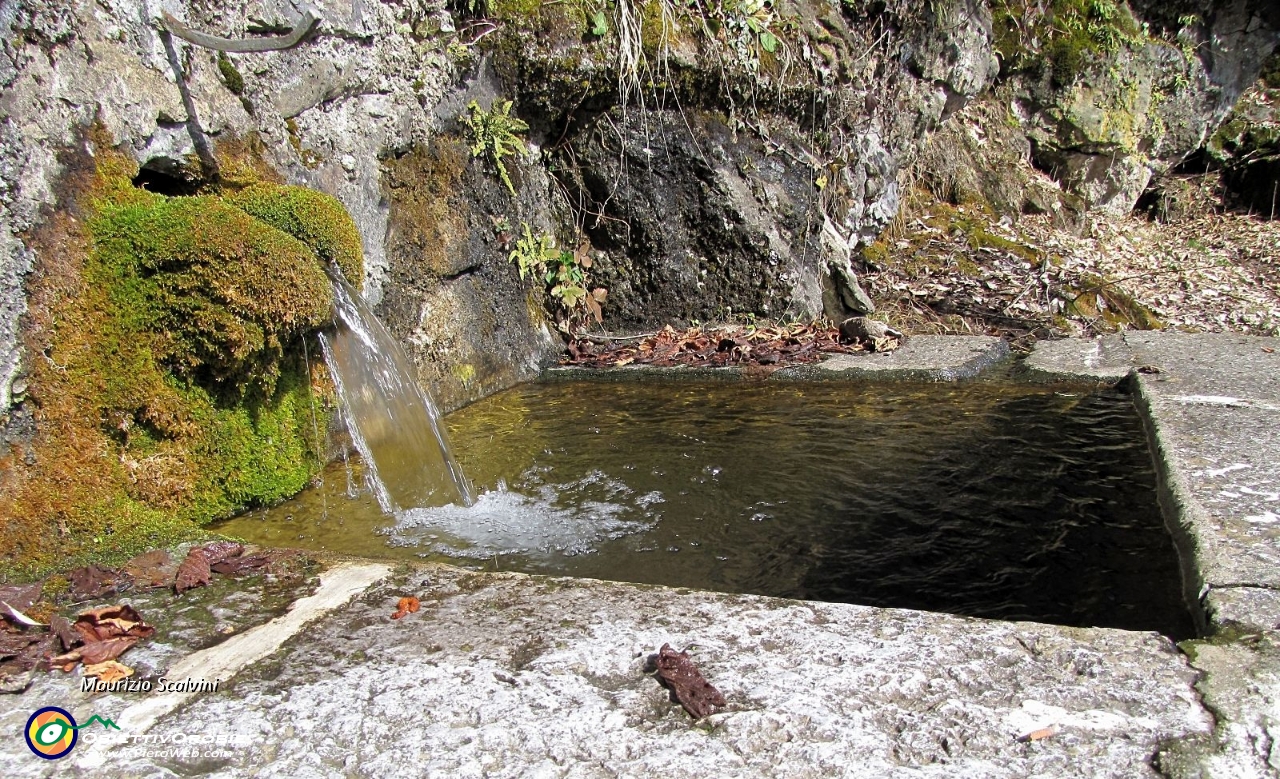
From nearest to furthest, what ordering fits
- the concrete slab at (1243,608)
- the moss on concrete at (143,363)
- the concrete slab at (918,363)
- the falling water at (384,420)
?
the concrete slab at (1243,608), the moss on concrete at (143,363), the falling water at (384,420), the concrete slab at (918,363)

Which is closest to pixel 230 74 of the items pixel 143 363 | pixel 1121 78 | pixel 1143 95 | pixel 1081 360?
pixel 143 363

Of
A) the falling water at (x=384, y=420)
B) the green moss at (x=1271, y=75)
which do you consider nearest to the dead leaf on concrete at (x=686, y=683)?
the falling water at (x=384, y=420)

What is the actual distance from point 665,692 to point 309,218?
8.00 feet

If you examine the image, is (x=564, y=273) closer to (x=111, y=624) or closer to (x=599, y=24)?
(x=599, y=24)

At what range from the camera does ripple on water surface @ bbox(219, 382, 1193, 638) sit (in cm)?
232

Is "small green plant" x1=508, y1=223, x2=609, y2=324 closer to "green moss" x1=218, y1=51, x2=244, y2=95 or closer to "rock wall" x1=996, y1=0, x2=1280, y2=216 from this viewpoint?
"green moss" x1=218, y1=51, x2=244, y2=95

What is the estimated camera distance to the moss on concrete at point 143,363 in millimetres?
2305

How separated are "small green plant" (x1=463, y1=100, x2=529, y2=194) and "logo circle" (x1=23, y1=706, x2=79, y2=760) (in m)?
3.95

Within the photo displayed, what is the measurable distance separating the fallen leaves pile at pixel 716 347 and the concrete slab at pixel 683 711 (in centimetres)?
330

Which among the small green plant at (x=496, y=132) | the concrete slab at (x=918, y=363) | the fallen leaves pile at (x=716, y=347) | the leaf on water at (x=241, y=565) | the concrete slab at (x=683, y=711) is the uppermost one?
the small green plant at (x=496, y=132)

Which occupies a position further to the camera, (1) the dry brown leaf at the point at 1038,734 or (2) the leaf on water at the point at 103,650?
(2) the leaf on water at the point at 103,650

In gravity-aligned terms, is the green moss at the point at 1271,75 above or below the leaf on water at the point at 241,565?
above

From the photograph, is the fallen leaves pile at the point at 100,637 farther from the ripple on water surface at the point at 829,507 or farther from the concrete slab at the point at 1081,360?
the concrete slab at the point at 1081,360

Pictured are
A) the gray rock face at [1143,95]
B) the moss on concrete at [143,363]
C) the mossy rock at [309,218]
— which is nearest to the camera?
the moss on concrete at [143,363]
